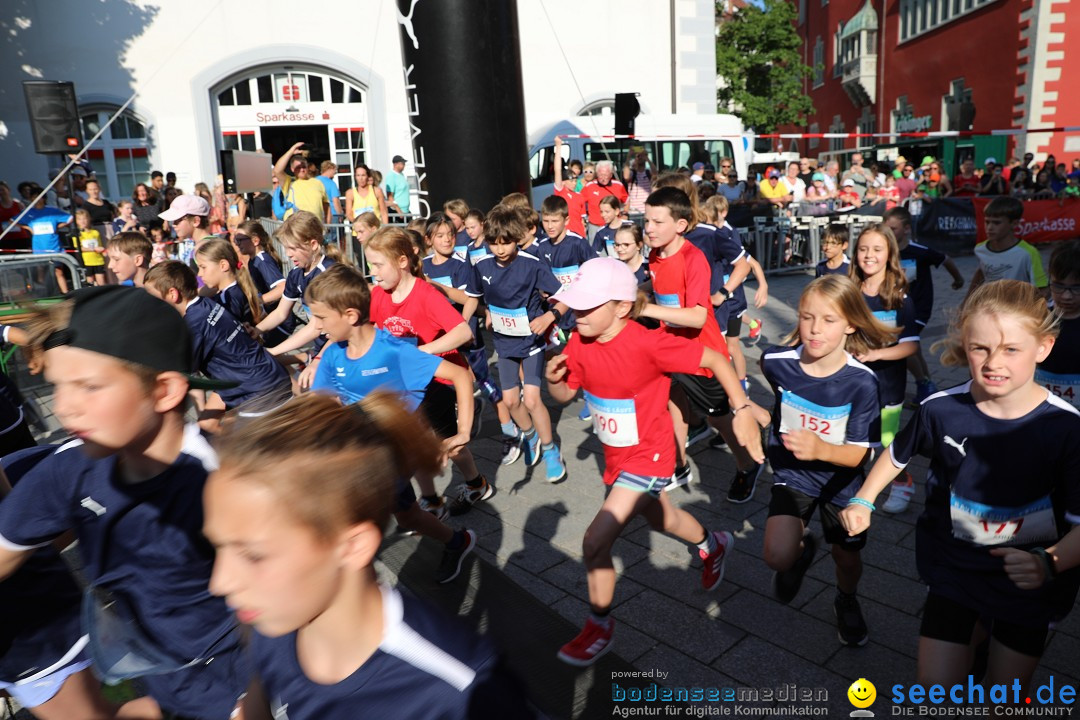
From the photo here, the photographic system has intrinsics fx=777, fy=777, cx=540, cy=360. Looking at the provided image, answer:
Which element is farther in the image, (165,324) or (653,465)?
(653,465)

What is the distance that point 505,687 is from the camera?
146cm

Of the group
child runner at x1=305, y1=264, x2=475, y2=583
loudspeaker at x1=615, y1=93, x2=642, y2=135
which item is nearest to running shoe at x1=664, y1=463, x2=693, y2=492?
child runner at x1=305, y1=264, x2=475, y2=583

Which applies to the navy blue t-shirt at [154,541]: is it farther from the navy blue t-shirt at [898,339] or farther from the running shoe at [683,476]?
the navy blue t-shirt at [898,339]

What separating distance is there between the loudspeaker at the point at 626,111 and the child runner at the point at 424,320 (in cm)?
1129

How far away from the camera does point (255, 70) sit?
60.7ft

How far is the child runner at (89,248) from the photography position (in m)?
11.5

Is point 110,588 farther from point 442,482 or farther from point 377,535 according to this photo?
point 442,482

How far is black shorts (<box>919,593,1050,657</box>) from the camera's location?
96.9 inches

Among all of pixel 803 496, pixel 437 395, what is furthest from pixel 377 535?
pixel 437 395

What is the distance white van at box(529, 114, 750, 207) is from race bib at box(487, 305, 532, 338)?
10.2 m

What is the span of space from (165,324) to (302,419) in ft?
2.81

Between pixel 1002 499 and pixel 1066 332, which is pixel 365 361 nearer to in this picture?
pixel 1002 499

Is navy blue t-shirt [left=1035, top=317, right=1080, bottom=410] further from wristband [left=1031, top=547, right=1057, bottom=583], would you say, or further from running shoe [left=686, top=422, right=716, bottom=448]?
running shoe [left=686, top=422, right=716, bottom=448]

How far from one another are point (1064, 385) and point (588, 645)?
9.22ft
